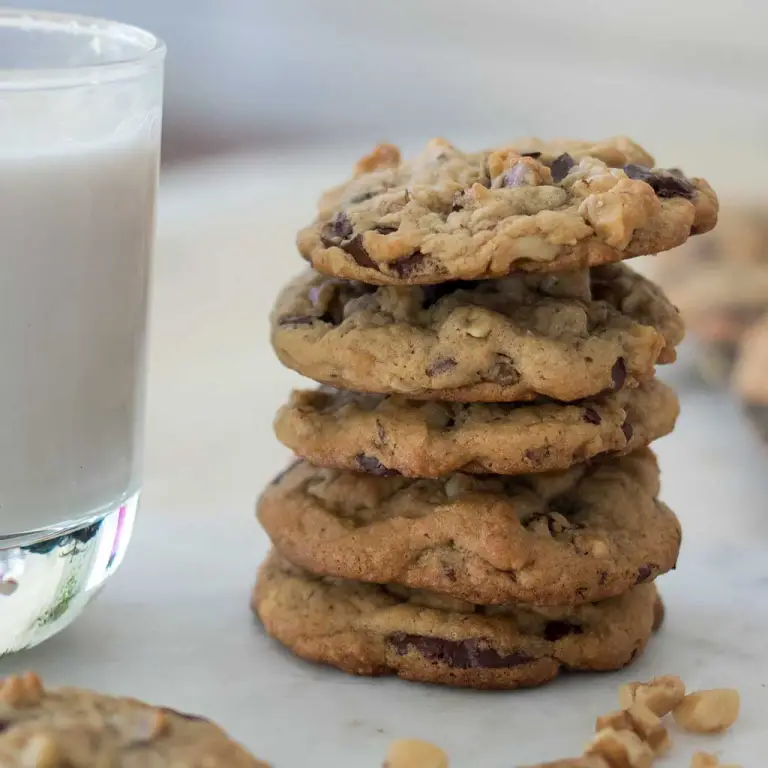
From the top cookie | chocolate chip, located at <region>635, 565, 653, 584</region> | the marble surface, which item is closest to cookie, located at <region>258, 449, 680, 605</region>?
chocolate chip, located at <region>635, 565, 653, 584</region>

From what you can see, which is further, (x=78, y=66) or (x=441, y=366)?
(x=78, y=66)

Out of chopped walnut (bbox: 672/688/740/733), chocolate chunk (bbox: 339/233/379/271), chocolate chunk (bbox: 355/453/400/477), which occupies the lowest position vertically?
chopped walnut (bbox: 672/688/740/733)

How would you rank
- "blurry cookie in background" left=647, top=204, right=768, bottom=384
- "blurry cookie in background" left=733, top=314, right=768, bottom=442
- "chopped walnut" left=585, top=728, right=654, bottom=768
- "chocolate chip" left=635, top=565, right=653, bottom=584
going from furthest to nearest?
"blurry cookie in background" left=647, top=204, right=768, bottom=384, "blurry cookie in background" left=733, top=314, right=768, bottom=442, "chocolate chip" left=635, top=565, right=653, bottom=584, "chopped walnut" left=585, top=728, right=654, bottom=768

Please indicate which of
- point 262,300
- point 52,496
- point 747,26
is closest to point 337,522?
point 52,496

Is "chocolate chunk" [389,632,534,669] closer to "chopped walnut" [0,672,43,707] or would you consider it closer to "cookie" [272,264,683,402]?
"cookie" [272,264,683,402]

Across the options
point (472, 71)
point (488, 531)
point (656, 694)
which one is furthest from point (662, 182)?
point (472, 71)

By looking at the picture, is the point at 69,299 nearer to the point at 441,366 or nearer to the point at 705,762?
the point at 441,366
